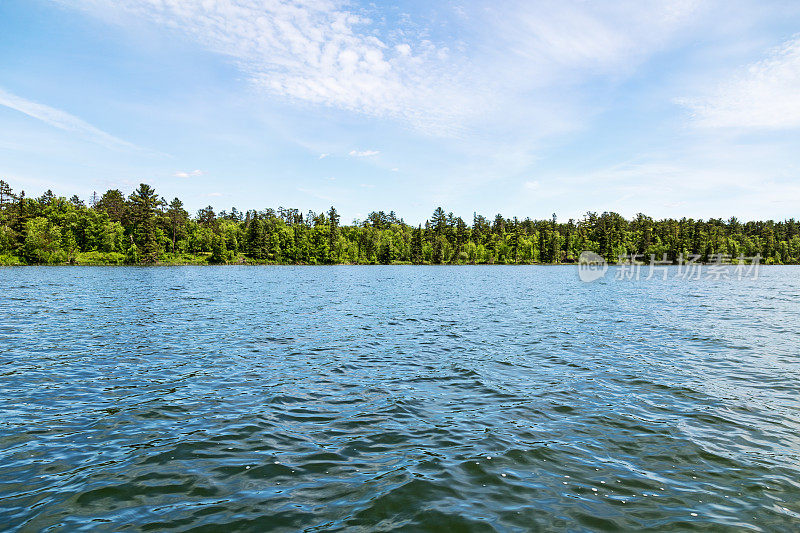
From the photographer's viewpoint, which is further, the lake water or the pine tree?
the pine tree

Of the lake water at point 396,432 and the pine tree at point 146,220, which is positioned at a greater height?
the pine tree at point 146,220

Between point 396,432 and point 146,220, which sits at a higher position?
point 146,220

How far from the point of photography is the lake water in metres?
7.96

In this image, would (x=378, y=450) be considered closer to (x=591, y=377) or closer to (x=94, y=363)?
(x=591, y=377)

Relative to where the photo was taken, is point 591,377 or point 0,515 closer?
point 0,515

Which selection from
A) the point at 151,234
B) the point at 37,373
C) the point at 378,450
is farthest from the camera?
the point at 151,234

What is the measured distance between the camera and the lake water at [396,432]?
7.96 metres

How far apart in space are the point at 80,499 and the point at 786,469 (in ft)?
50.2

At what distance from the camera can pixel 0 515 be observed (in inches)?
295

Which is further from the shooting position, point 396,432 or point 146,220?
point 146,220

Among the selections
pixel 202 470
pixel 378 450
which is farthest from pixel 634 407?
pixel 202 470

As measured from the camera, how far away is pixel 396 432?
38.2ft

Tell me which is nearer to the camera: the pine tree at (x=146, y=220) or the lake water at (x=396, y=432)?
the lake water at (x=396, y=432)

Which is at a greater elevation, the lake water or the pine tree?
the pine tree
